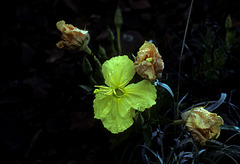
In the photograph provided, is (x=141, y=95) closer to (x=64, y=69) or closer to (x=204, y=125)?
(x=204, y=125)

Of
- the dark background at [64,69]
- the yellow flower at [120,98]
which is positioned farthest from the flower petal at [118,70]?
the dark background at [64,69]

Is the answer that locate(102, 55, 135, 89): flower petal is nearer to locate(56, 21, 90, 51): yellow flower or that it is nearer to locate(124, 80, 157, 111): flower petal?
locate(124, 80, 157, 111): flower petal

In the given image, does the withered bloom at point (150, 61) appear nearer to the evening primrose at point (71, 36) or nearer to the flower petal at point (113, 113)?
the flower petal at point (113, 113)

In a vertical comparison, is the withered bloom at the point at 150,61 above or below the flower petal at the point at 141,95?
above

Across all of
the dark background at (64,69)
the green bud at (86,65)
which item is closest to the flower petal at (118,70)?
the green bud at (86,65)

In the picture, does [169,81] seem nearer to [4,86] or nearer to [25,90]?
[25,90]

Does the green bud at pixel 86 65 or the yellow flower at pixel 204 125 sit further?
the green bud at pixel 86 65

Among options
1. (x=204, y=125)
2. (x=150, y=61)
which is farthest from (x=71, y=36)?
(x=204, y=125)

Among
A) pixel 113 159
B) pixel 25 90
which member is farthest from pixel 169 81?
pixel 25 90

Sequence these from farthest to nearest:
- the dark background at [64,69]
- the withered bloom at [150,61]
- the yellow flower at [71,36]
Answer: the dark background at [64,69]
the yellow flower at [71,36]
the withered bloom at [150,61]

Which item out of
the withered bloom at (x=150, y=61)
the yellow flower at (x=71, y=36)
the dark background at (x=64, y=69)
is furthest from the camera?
the dark background at (x=64, y=69)
